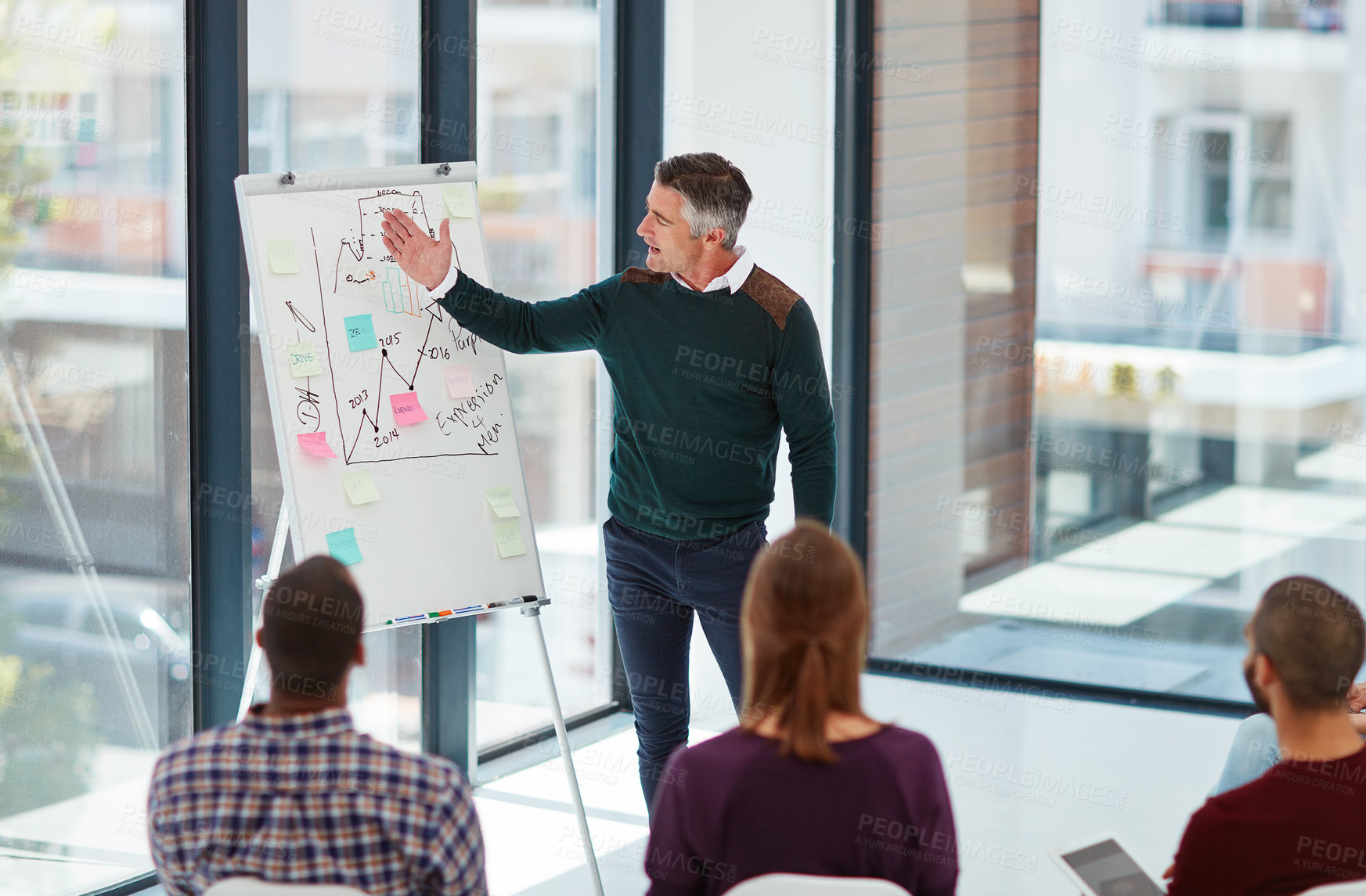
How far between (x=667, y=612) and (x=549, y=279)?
5.31 ft

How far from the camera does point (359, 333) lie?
2.76m

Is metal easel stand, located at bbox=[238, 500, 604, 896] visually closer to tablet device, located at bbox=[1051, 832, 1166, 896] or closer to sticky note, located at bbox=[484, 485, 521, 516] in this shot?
sticky note, located at bbox=[484, 485, 521, 516]

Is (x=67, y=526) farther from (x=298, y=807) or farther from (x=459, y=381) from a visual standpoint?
(x=298, y=807)

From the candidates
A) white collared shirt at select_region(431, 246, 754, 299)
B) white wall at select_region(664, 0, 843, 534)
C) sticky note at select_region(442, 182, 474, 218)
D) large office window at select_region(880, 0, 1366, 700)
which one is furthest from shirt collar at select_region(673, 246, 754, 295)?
large office window at select_region(880, 0, 1366, 700)

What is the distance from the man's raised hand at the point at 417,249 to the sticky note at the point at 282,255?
0.19 meters

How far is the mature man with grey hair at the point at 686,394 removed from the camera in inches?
103

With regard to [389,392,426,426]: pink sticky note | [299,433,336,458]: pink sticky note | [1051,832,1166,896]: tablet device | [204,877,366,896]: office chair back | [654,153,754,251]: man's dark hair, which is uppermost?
[654,153,754,251]: man's dark hair

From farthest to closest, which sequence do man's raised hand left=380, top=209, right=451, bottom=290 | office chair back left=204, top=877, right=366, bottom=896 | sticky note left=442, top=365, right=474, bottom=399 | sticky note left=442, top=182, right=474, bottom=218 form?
sticky note left=442, top=182, right=474, bottom=218 → sticky note left=442, top=365, right=474, bottom=399 → man's raised hand left=380, top=209, right=451, bottom=290 → office chair back left=204, top=877, right=366, bottom=896

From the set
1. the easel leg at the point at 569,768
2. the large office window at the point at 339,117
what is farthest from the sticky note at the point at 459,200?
the easel leg at the point at 569,768

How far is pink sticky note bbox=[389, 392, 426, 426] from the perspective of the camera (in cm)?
278

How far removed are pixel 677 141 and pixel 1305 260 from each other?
203 cm

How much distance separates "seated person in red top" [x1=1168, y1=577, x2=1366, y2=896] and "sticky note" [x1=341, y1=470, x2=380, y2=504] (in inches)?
65.0

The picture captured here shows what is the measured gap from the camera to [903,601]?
4934mm

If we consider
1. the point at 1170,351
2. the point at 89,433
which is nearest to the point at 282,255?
the point at 89,433
